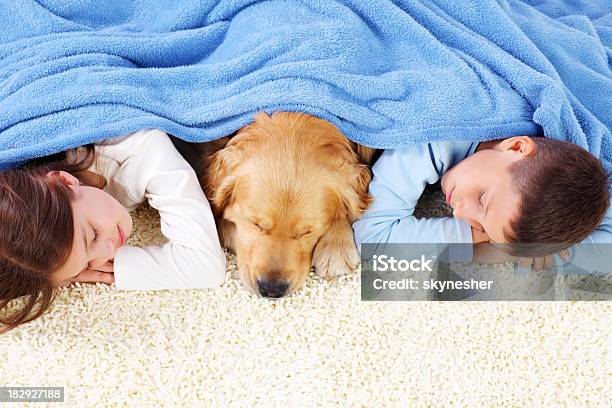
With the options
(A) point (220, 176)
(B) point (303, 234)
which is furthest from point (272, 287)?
(A) point (220, 176)

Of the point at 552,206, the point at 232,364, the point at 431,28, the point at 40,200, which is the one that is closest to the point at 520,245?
the point at 552,206

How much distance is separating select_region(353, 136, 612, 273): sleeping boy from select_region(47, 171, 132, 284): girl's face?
69cm

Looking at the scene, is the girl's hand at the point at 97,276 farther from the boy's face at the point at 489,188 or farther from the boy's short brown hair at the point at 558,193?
the boy's short brown hair at the point at 558,193

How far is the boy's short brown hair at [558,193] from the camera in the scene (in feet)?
5.47

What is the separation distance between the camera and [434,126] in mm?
1779

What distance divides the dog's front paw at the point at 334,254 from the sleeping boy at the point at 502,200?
0.15ft

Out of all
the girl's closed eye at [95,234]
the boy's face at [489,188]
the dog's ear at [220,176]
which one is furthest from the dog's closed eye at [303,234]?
the girl's closed eye at [95,234]

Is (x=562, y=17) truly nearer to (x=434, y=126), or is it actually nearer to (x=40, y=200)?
(x=434, y=126)

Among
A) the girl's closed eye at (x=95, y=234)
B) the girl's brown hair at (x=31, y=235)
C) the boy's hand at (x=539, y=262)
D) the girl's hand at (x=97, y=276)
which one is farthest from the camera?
the boy's hand at (x=539, y=262)

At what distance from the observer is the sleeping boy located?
1.68 m

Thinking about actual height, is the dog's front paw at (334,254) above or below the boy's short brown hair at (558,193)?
below

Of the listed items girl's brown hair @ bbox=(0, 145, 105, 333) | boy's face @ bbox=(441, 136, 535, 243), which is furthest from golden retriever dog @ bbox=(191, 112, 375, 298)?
girl's brown hair @ bbox=(0, 145, 105, 333)

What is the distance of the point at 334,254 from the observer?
1.89 metres

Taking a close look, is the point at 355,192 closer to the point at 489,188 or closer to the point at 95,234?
the point at 489,188
